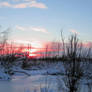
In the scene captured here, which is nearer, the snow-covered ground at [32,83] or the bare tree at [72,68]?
the bare tree at [72,68]

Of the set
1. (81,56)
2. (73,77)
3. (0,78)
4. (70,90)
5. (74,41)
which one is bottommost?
(0,78)

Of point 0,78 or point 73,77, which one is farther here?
point 0,78

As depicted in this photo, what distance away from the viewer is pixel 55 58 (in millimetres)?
25484

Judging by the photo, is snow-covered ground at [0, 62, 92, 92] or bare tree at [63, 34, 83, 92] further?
snow-covered ground at [0, 62, 92, 92]

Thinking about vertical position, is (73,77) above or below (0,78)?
above

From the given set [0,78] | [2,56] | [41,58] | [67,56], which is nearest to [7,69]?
[0,78]

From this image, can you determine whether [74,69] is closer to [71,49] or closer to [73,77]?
[73,77]

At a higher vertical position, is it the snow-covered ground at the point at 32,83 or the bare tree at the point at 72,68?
the bare tree at the point at 72,68

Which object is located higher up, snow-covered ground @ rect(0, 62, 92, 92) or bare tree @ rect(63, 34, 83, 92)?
bare tree @ rect(63, 34, 83, 92)

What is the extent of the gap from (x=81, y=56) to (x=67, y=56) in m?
0.41

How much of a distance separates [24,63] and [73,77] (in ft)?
46.2

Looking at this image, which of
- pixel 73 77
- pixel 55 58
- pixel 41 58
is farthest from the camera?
pixel 41 58

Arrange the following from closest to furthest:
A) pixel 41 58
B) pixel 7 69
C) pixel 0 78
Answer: pixel 0 78 → pixel 7 69 → pixel 41 58

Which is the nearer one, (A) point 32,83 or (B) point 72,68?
(B) point 72,68
